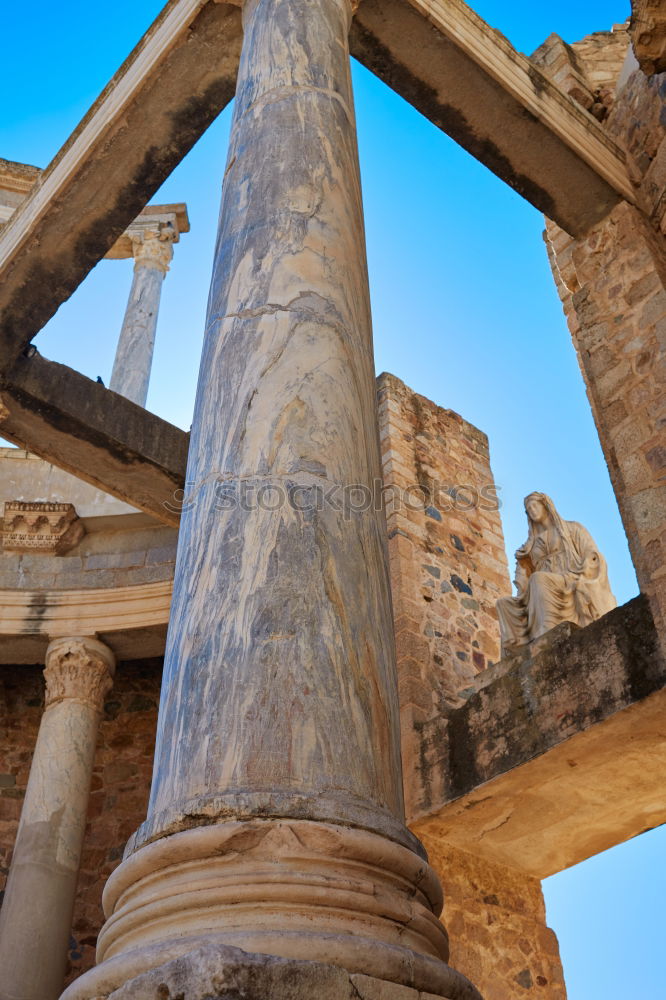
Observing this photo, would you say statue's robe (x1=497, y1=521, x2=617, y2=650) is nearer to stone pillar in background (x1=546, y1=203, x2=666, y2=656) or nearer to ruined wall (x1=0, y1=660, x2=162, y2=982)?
stone pillar in background (x1=546, y1=203, x2=666, y2=656)

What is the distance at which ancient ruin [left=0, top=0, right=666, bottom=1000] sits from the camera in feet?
7.08

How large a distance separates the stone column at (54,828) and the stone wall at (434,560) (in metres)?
2.88

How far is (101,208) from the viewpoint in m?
6.50

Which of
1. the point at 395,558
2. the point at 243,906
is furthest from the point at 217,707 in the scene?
the point at 395,558

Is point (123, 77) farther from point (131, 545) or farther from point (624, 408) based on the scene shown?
point (131, 545)

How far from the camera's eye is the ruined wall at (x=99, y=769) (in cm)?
905

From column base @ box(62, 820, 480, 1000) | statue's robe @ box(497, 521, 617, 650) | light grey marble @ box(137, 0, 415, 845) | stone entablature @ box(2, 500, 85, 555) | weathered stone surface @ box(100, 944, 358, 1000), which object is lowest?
weathered stone surface @ box(100, 944, 358, 1000)

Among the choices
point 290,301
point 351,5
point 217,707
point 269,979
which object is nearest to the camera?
point 269,979

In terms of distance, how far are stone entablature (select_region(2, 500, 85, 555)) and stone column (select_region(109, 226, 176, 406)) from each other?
1.59m

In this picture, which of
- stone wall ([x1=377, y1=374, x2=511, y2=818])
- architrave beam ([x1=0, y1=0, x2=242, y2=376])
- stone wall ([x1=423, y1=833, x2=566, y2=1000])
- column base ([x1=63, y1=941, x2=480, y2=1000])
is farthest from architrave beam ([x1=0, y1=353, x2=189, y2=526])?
column base ([x1=63, y1=941, x2=480, y2=1000])

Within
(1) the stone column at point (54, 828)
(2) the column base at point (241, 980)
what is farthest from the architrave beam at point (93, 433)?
(2) the column base at point (241, 980)

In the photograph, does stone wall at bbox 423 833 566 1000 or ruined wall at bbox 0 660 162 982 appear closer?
stone wall at bbox 423 833 566 1000

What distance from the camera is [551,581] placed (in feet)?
23.0

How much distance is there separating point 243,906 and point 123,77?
563cm
